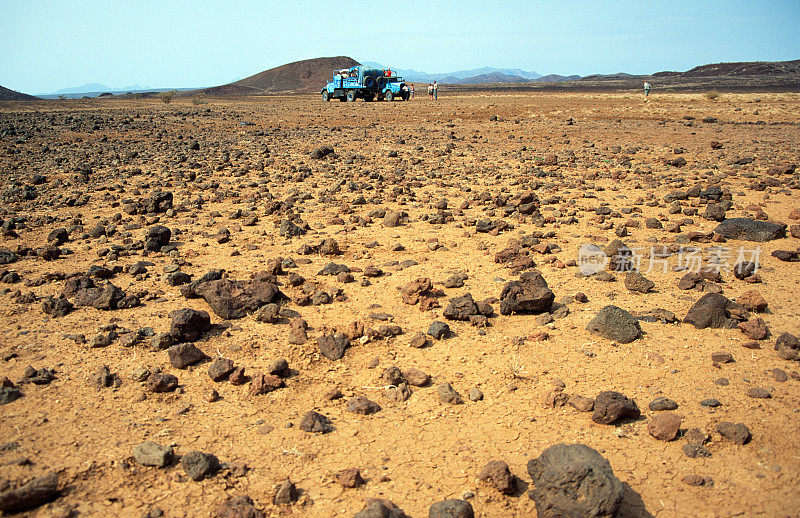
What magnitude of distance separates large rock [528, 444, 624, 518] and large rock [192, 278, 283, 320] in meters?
2.99

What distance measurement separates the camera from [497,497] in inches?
113

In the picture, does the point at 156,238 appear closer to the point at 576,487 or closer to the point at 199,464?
the point at 199,464

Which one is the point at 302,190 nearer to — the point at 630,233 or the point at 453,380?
the point at 630,233

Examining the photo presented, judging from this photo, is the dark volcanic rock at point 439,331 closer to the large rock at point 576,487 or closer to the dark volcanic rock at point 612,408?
the dark volcanic rock at point 612,408

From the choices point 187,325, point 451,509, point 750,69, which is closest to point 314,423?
point 451,509

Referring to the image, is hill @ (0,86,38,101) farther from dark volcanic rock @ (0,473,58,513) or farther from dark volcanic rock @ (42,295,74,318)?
dark volcanic rock @ (0,473,58,513)

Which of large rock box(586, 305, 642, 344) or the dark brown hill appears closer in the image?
large rock box(586, 305, 642, 344)

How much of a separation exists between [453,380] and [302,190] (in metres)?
6.38

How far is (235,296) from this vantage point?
15.9 feet

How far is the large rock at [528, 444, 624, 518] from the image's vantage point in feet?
8.35

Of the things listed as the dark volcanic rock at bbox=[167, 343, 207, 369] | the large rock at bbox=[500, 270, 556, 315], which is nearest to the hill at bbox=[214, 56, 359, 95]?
the large rock at bbox=[500, 270, 556, 315]

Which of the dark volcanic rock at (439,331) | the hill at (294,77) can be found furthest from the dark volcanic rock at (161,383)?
the hill at (294,77)

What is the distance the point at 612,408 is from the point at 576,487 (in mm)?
925

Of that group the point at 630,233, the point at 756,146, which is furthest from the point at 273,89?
the point at 630,233
